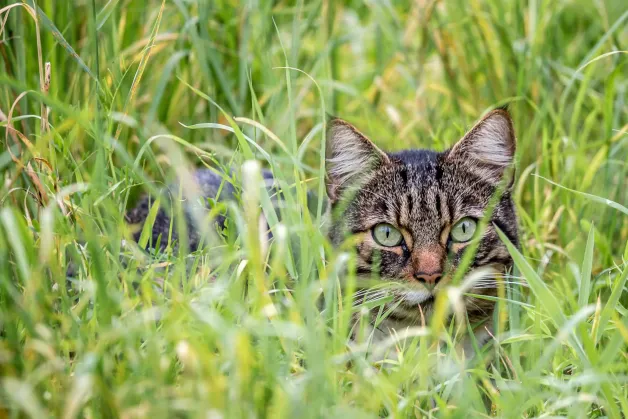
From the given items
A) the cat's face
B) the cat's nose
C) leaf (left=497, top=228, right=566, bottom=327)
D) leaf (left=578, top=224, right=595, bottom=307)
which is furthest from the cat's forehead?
leaf (left=497, top=228, right=566, bottom=327)

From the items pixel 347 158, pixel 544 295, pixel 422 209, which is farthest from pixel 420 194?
pixel 544 295

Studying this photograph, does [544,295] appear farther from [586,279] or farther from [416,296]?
[416,296]

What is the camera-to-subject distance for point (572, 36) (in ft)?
14.0

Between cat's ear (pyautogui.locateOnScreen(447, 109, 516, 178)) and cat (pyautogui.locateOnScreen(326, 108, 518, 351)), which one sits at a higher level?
cat's ear (pyautogui.locateOnScreen(447, 109, 516, 178))

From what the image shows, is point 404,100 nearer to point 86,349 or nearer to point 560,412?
point 560,412

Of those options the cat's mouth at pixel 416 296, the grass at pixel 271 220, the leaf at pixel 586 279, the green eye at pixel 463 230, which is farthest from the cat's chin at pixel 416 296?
the leaf at pixel 586 279

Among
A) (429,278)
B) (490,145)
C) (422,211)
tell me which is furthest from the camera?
(490,145)

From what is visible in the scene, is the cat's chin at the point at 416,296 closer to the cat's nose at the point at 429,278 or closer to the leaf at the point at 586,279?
the cat's nose at the point at 429,278

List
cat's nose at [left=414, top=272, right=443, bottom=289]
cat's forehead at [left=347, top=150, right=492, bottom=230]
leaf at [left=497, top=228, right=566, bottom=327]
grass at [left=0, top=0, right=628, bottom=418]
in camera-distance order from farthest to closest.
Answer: cat's forehead at [left=347, top=150, right=492, bottom=230] → cat's nose at [left=414, top=272, right=443, bottom=289] → leaf at [left=497, top=228, right=566, bottom=327] → grass at [left=0, top=0, right=628, bottom=418]

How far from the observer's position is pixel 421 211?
254cm

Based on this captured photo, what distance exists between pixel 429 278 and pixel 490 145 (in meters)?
0.58

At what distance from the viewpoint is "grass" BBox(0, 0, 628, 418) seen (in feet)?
5.44

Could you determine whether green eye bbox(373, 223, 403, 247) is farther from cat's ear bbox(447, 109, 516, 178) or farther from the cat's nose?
cat's ear bbox(447, 109, 516, 178)

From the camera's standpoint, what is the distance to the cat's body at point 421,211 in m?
2.43
